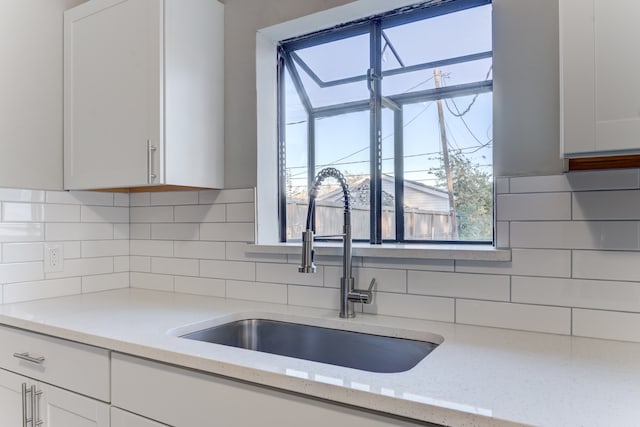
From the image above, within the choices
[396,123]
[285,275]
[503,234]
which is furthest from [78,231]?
[503,234]

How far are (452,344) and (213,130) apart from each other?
124 centimetres

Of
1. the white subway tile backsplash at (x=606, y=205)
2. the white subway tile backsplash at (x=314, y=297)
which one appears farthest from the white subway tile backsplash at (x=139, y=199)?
the white subway tile backsplash at (x=606, y=205)

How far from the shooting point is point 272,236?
1.84 metres

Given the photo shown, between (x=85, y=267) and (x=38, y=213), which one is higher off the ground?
(x=38, y=213)

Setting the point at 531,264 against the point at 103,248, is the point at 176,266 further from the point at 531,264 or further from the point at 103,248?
the point at 531,264

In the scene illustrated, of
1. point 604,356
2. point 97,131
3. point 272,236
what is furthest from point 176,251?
point 604,356

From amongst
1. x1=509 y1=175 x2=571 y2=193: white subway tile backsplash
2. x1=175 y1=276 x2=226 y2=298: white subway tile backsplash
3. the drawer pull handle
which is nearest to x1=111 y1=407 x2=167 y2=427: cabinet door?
the drawer pull handle

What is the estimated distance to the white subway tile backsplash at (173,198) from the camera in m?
1.94

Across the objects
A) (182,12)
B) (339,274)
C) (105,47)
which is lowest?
(339,274)

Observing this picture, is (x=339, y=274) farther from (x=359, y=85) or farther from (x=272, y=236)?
(x=359, y=85)

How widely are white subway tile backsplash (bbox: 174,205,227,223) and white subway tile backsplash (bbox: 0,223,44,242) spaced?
0.54m

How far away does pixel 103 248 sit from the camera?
2051 millimetres

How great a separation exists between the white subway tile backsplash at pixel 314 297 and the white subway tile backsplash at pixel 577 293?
0.59 metres

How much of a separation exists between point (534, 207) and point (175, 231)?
1.47 meters
